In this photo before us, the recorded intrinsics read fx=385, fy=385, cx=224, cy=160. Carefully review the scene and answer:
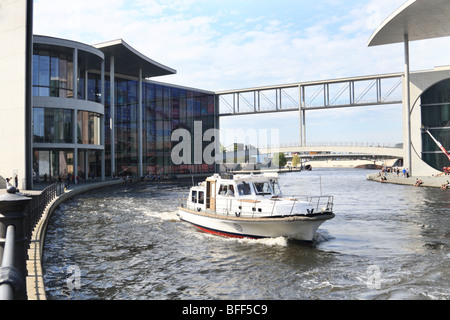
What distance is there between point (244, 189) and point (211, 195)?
7.01ft

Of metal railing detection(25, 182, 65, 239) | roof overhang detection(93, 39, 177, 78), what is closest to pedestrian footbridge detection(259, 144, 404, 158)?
roof overhang detection(93, 39, 177, 78)

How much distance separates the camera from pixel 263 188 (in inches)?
755

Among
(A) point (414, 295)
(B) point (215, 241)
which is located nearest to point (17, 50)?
(B) point (215, 241)

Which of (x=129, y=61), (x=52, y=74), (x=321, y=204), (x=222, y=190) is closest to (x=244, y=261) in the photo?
(x=222, y=190)

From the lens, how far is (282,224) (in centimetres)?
1625

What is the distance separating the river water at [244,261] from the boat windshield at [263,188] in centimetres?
266

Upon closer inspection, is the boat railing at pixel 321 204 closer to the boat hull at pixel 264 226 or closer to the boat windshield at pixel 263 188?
the boat hull at pixel 264 226

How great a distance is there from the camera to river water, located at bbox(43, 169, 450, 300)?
36.7 ft

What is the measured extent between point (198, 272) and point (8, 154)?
29.3 meters

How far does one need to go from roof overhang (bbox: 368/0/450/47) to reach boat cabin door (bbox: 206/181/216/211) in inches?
1611

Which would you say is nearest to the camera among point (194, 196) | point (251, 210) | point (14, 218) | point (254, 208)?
point (14, 218)

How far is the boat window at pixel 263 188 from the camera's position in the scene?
1903 centimetres

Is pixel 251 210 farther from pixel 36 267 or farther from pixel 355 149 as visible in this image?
pixel 355 149

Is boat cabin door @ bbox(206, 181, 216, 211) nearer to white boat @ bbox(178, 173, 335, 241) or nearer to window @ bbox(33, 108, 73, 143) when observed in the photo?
white boat @ bbox(178, 173, 335, 241)
